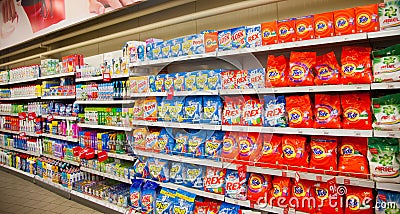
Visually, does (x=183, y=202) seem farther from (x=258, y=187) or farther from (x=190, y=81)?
(x=190, y=81)

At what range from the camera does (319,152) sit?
1996mm

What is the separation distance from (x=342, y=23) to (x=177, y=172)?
211 cm

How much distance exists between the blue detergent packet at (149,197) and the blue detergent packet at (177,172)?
0.26 meters

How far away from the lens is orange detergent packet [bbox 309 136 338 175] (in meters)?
1.95

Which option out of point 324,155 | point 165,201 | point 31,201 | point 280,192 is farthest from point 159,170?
point 31,201

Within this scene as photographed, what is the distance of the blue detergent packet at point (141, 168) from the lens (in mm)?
3018

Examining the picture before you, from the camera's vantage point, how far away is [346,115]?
6.20 feet

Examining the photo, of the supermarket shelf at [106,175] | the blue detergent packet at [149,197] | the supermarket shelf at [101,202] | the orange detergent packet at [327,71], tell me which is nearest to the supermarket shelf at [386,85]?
the orange detergent packet at [327,71]

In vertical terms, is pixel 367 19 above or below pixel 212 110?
above

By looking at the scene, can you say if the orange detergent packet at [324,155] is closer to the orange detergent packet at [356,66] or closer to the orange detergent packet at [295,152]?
the orange detergent packet at [295,152]

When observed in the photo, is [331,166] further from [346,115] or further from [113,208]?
[113,208]

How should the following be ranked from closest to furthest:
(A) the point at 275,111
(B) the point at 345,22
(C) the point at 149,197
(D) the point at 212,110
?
(B) the point at 345,22 < (A) the point at 275,111 < (D) the point at 212,110 < (C) the point at 149,197

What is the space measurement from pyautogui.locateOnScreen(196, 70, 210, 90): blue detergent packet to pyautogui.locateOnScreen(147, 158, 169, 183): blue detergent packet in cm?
101

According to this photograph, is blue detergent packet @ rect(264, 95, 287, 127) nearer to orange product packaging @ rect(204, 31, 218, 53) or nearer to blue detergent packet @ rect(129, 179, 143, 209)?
orange product packaging @ rect(204, 31, 218, 53)
